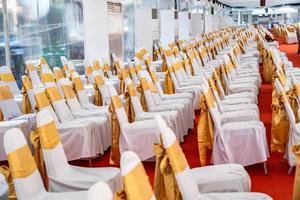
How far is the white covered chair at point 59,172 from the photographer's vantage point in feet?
12.1

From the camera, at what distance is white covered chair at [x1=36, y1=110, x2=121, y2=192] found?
3689mm

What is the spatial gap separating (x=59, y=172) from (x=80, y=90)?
127 inches

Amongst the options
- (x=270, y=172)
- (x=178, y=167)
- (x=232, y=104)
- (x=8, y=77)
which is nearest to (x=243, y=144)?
(x=270, y=172)

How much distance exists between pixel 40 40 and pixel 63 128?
214 inches

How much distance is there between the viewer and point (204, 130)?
5387 millimetres

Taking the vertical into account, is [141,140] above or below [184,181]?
below

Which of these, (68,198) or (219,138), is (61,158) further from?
(219,138)

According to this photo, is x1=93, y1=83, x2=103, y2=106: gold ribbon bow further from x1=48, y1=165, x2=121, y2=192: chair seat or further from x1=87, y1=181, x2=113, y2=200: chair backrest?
x1=87, y1=181, x2=113, y2=200: chair backrest

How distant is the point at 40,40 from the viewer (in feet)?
34.3

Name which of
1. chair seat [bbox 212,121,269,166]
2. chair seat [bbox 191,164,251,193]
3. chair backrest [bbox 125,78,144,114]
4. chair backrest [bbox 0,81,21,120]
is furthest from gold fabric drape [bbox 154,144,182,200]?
chair backrest [bbox 0,81,21,120]

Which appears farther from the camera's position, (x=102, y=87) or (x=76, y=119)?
(x=102, y=87)

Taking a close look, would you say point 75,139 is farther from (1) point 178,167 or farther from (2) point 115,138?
(1) point 178,167

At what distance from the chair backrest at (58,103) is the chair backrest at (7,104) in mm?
948

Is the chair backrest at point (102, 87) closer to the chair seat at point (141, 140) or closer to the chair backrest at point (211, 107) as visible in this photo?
the chair seat at point (141, 140)
